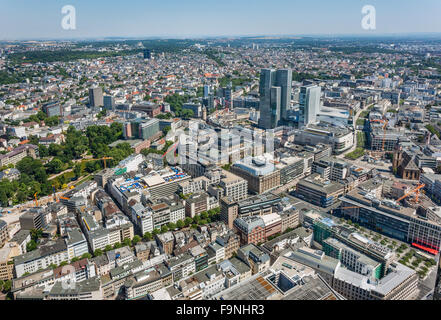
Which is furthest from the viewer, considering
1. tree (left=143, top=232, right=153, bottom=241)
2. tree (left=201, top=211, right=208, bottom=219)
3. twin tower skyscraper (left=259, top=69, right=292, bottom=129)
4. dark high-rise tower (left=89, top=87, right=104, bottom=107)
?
dark high-rise tower (left=89, top=87, right=104, bottom=107)

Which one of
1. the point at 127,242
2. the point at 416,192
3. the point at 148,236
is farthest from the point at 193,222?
the point at 416,192

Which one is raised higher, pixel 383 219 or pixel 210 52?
pixel 210 52

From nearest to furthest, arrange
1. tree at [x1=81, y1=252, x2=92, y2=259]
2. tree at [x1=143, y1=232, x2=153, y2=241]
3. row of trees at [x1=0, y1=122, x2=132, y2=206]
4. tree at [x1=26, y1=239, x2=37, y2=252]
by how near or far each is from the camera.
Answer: tree at [x1=81, y1=252, x2=92, y2=259], tree at [x1=26, y1=239, x2=37, y2=252], tree at [x1=143, y1=232, x2=153, y2=241], row of trees at [x1=0, y1=122, x2=132, y2=206]

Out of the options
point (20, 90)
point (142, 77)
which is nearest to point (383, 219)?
point (20, 90)

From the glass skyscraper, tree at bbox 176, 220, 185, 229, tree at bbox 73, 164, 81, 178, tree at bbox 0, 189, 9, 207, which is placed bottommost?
tree at bbox 176, 220, 185, 229

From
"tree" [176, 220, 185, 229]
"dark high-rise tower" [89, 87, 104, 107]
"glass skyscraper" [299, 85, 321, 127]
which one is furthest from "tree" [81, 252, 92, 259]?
"dark high-rise tower" [89, 87, 104, 107]

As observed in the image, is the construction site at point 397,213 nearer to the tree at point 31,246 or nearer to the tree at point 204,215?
the tree at point 204,215

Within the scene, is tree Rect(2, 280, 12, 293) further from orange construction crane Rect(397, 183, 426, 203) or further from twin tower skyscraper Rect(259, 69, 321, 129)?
twin tower skyscraper Rect(259, 69, 321, 129)

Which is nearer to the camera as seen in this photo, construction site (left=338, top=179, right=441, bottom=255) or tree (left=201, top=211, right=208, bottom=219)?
construction site (left=338, top=179, right=441, bottom=255)

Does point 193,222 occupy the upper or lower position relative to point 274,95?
lower

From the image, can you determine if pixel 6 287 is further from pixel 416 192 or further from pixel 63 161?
pixel 416 192
